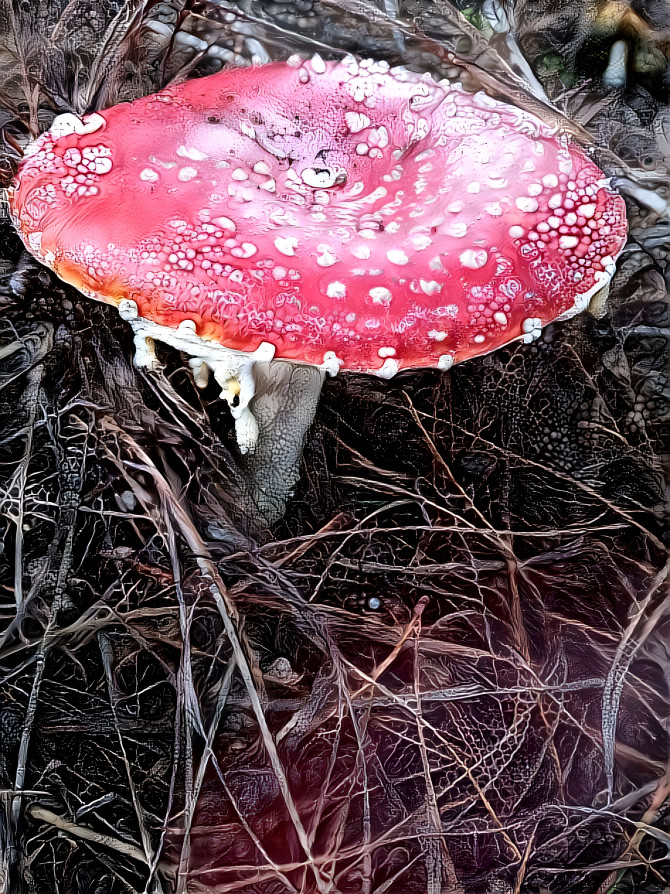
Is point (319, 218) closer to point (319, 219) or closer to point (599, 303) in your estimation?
point (319, 219)

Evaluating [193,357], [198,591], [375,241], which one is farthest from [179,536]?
[375,241]

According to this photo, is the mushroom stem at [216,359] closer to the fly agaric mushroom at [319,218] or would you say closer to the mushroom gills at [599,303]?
the fly agaric mushroom at [319,218]

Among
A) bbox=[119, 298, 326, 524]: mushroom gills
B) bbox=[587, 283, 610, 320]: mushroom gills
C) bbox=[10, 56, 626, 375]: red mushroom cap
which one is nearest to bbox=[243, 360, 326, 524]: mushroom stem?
bbox=[119, 298, 326, 524]: mushroom gills

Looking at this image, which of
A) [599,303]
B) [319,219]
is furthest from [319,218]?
[599,303]

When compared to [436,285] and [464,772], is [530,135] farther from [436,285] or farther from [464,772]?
[464,772]

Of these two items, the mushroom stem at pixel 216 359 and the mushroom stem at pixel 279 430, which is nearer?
the mushroom stem at pixel 216 359

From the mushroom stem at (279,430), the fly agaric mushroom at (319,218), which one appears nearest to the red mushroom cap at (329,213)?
the fly agaric mushroom at (319,218)

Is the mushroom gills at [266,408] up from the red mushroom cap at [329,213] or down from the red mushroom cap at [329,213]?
down
